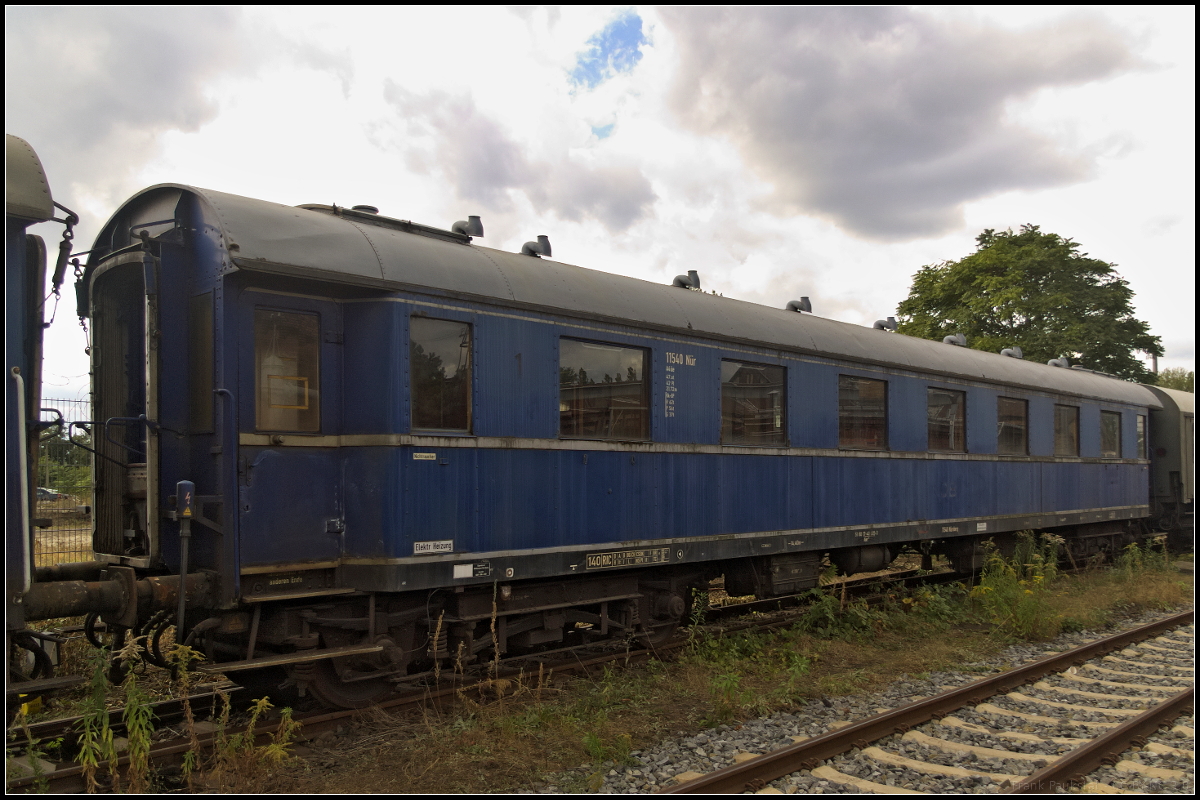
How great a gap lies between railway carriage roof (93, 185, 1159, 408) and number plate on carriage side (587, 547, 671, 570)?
6.94 feet

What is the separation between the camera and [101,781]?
4914 millimetres

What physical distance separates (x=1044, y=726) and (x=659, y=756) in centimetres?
311

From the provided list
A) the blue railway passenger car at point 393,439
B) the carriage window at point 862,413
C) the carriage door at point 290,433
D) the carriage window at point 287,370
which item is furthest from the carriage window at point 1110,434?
the carriage window at point 287,370

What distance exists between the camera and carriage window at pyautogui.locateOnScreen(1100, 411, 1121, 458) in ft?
52.7

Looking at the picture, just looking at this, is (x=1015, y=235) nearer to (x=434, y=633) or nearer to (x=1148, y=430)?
(x=1148, y=430)

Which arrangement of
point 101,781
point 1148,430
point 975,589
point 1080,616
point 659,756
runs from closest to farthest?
point 101,781 < point 659,756 < point 1080,616 < point 975,589 < point 1148,430

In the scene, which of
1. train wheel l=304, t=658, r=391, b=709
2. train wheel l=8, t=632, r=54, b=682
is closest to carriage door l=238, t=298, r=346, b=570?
train wheel l=304, t=658, r=391, b=709

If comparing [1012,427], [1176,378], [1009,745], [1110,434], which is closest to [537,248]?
[1009,745]

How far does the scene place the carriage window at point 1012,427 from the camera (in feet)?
43.5

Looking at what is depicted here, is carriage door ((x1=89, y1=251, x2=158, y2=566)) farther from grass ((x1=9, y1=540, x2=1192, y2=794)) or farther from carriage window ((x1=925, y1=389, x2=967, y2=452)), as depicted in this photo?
carriage window ((x1=925, y1=389, x2=967, y2=452))

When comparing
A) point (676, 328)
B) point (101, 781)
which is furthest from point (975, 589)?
point (101, 781)

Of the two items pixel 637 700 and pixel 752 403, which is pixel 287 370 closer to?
pixel 637 700

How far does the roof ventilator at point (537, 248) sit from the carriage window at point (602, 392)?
46.7 inches

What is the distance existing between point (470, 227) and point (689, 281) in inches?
117
